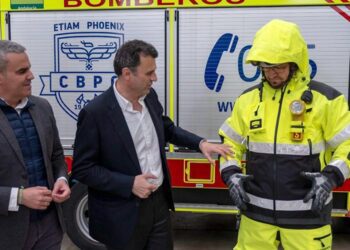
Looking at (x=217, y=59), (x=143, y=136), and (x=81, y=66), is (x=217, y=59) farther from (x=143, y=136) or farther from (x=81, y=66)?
(x=143, y=136)

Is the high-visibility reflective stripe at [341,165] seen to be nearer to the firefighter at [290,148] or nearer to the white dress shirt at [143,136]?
the firefighter at [290,148]

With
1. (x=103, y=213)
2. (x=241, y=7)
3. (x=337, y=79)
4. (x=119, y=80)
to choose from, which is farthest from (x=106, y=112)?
(x=337, y=79)

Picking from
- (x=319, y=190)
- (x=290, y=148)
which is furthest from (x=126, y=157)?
(x=319, y=190)

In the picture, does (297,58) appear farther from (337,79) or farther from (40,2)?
(40,2)

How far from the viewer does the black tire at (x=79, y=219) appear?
14.1ft

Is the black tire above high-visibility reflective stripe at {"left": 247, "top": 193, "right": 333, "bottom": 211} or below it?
below

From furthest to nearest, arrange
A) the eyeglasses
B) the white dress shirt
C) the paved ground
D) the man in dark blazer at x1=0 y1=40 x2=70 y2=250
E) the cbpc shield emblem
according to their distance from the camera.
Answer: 1. the paved ground
2. the cbpc shield emblem
3. the white dress shirt
4. the eyeglasses
5. the man in dark blazer at x1=0 y1=40 x2=70 y2=250

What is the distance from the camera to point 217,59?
395 centimetres

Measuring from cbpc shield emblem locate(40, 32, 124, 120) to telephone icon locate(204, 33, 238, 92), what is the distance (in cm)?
80

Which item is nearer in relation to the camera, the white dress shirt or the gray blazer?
the gray blazer

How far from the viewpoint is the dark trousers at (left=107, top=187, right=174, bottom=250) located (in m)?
2.45

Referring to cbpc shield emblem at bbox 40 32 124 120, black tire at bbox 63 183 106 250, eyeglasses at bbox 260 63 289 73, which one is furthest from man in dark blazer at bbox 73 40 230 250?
black tire at bbox 63 183 106 250

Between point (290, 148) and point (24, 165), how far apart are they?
4.16ft

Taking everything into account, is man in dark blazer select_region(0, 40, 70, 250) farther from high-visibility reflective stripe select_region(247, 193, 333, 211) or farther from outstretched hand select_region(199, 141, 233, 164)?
high-visibility reflective stripe select_region(247, 193, 333, 211)
